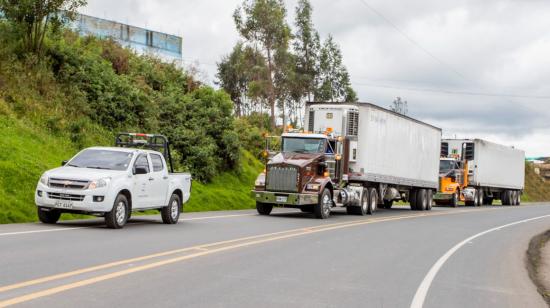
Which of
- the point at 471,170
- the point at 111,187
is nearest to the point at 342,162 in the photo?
the point at 111,187

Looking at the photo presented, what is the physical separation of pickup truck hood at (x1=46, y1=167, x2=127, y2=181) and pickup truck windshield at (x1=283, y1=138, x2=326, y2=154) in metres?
10.1

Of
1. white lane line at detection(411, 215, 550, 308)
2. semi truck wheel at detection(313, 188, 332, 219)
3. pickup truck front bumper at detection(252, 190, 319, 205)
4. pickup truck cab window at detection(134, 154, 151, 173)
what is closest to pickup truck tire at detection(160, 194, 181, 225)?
pickup truck cab window at detection(134, 154, 151, 173)

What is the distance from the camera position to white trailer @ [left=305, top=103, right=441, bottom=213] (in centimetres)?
2702

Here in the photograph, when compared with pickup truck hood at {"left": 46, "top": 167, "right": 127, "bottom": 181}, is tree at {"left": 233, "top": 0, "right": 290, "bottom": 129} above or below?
above

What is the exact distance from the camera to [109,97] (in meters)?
28.2

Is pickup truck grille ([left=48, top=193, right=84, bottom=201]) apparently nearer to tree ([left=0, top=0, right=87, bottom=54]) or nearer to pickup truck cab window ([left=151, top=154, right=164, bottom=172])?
Result: pickup truck cab window ([left=151, top=154, right=164, bottom=172])

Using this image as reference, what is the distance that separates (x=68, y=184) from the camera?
1541 centimetres

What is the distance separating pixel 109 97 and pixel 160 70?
771 cm

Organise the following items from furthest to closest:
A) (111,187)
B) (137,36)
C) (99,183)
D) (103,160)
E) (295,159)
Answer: (137,36)
(295,159)
(103,160)
(111,187)
(99,183)

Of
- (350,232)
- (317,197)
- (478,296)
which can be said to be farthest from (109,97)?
(478,296)

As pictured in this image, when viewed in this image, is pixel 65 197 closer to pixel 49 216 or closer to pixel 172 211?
pixel 49 216

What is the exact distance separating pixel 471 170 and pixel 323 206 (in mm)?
24726

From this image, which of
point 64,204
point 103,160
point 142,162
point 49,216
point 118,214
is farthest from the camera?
point 142,162

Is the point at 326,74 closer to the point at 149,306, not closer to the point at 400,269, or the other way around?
the point at 400,269
